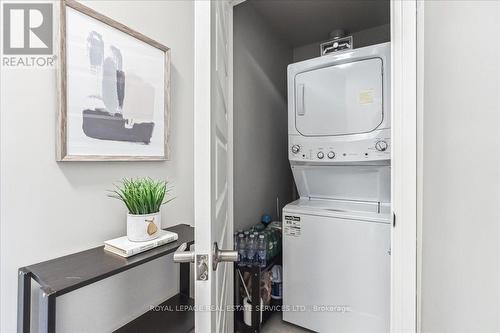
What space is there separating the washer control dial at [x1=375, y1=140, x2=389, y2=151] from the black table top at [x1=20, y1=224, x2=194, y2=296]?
137cm

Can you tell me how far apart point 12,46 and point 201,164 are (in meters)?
0.82

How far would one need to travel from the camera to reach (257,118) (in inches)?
83.5

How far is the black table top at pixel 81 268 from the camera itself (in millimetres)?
690

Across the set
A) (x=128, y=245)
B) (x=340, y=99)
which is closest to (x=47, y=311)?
(x=128, y=245)

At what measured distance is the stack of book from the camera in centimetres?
89

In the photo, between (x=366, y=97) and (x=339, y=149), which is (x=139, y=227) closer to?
(x=339, y=149)

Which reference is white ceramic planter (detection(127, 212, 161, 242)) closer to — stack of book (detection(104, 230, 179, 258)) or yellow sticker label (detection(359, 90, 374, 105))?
stack of book (detection(104, 230, 179, 258))

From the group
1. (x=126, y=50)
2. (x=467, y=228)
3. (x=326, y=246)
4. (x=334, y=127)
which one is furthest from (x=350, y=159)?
(x=126, y=50)

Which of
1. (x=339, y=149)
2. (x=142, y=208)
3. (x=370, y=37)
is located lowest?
(x=142, y=208)

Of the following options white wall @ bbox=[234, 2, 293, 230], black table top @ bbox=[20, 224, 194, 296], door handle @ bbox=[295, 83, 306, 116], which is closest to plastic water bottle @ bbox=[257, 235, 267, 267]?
white wall @ bbox=[234, 2, 293, 230]

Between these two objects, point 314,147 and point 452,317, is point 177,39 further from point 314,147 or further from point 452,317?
point 452,317

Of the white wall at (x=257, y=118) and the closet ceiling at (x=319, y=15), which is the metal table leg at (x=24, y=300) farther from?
the closet ceiling at (x=319, y=15)

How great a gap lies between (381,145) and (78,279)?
168 cm

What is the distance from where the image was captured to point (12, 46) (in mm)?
790
